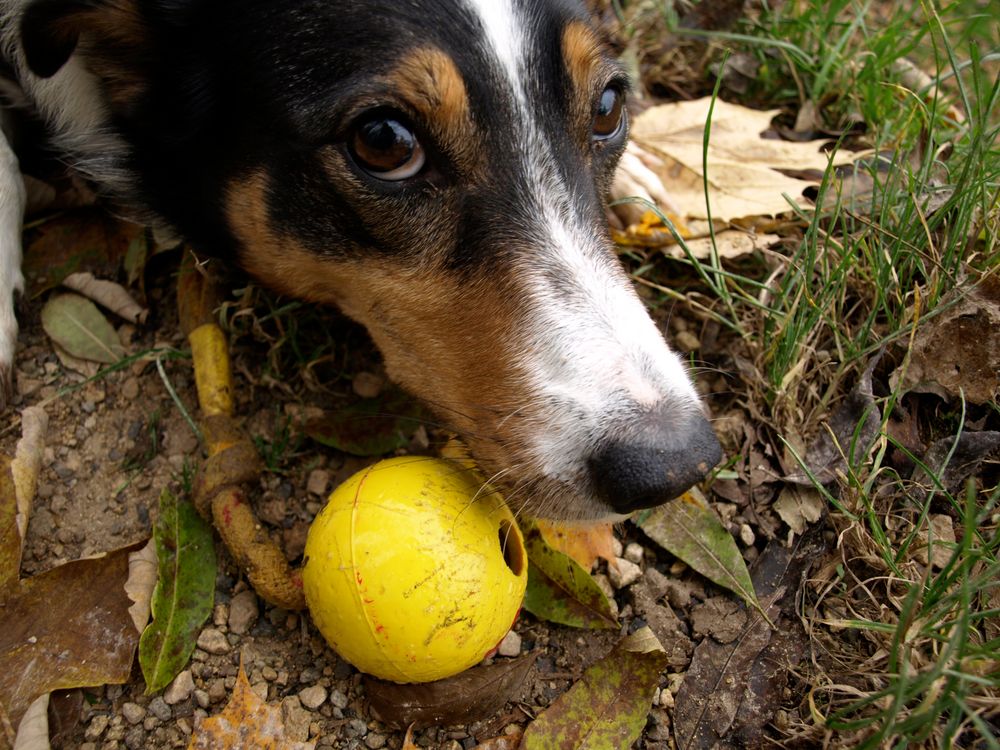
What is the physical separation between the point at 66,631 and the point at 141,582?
0.23 m

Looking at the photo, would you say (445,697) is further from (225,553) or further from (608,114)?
(608,114)

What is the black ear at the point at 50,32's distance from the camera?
2492mm

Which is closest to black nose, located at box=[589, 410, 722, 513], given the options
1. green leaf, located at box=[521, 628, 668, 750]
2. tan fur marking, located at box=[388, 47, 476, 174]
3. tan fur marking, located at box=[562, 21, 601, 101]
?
green leaf, located at box=[521, 628, 668, 750]

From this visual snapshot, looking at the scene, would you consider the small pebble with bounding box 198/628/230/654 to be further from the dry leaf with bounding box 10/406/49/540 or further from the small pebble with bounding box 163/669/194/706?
the dry leaf with bounding box 10/406/49/540

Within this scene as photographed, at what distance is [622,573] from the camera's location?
2.64 meters

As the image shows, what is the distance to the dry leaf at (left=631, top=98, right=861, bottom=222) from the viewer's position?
349cm

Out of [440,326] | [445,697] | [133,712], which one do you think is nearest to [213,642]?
[133,712]

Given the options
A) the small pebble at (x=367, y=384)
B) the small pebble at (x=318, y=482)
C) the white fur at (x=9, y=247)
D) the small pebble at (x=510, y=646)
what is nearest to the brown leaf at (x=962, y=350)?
the small pebble at (x=510, y=646)

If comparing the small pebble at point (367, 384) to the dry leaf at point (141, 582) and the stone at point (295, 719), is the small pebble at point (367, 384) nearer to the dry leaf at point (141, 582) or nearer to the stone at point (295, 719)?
the dry leaf at point (141, 582)

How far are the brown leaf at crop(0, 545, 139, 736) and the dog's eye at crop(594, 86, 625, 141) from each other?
A: 6.36 feet

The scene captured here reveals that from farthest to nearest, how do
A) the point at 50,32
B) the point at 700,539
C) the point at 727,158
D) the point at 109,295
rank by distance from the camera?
1. the point at 727,158
2. the point at 109,295
3. the point at 700,539
4. the point at 50,32

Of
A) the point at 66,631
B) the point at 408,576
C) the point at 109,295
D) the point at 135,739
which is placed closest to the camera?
the point at 408,576

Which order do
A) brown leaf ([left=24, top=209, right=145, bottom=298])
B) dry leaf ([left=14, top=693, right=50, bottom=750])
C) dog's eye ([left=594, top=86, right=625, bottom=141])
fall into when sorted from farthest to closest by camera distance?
brown leaf ([left=24, top=209, right=145, bottom=298]) → dog's eye ([left=594, top=86, right=625, bottom=141]) → dry leaf ([left=14, top=693, right=50, bottom=750])

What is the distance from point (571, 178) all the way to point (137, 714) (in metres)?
1.91
